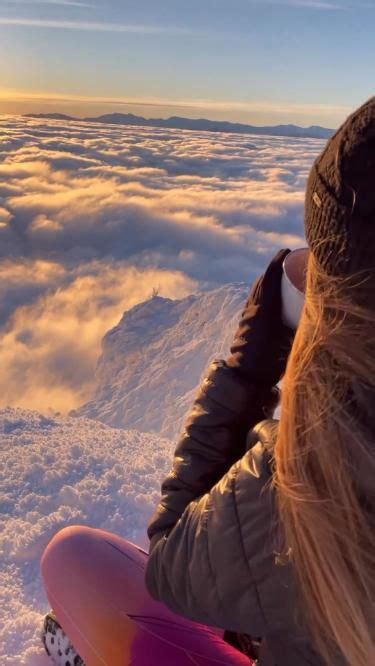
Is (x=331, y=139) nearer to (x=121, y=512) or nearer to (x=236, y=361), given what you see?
(x=236, y=361)

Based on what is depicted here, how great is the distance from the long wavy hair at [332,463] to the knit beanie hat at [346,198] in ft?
0.07

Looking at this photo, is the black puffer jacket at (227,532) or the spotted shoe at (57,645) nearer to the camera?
the black puffer jacket at (227,532)

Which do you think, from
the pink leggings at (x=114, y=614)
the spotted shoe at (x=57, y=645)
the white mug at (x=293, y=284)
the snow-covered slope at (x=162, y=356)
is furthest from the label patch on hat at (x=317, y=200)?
the snow-covered slope at (x=162, y=356)

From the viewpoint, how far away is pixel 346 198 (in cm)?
47

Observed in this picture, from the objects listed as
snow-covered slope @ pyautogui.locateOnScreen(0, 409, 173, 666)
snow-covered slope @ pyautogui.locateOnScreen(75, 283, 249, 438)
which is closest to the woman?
snow-covered slope @ pyautogui.locateOnScreen(0, 409, 173, 666)

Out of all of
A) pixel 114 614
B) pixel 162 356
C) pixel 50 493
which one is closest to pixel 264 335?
pixel 114 614

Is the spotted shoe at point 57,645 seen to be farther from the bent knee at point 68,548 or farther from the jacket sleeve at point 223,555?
the jacket sleeve at point 223,555

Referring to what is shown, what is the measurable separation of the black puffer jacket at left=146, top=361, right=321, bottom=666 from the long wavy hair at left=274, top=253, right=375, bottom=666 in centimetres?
3

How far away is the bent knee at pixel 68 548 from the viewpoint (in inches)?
42.9

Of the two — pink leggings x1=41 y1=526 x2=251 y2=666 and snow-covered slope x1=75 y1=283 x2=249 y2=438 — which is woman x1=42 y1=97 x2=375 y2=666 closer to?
pink leggings x1=41 y1=526 x2=251 y2=666

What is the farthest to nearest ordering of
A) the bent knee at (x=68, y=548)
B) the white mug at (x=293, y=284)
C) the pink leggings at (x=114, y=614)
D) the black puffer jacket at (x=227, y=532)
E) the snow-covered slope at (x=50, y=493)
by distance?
the snow-covered slope at (x=50, y=493)
the bent knee at (x=68, y=548)
the pink leggings at (x=114, y=614)
the white mug at (x=293, y=284)
the black puffer jacket at (x=227, y=532)

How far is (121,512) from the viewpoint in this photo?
1678 millimetres

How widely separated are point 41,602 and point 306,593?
0.99 metres

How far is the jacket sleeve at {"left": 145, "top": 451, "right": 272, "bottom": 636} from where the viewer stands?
61 centimetres
